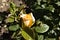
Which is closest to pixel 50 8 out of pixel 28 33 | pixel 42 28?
pixel 42 28

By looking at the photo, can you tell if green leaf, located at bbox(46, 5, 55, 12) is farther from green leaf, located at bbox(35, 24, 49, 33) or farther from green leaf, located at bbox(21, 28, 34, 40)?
green leaf, located at bbox(21, 28, 34, 40)

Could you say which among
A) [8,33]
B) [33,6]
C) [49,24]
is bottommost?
[8,33]

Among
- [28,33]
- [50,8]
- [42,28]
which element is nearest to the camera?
[28,33]

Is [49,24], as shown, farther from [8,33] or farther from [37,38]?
[8,33]

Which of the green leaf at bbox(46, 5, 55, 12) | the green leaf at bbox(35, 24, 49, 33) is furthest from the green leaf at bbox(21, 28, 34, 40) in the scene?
the green leaf at bbox(46, 5, 55, 12)

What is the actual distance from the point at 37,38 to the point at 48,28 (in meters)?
0.17

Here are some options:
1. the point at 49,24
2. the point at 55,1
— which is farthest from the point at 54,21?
the point at 55,1

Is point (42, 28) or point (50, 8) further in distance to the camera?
point (50, 8)

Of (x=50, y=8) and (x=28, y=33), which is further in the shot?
(x=50, y=8)

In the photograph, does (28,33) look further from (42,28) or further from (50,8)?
(50,8)

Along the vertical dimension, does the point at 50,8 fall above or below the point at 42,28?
above

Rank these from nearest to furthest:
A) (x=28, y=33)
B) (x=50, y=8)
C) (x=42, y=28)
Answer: (x=28, y=33) < (x=42, y=28) < (x=50, y=8)

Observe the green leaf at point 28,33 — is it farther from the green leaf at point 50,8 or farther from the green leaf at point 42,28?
the green leaf at point 50,8

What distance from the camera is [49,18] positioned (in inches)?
78.1
